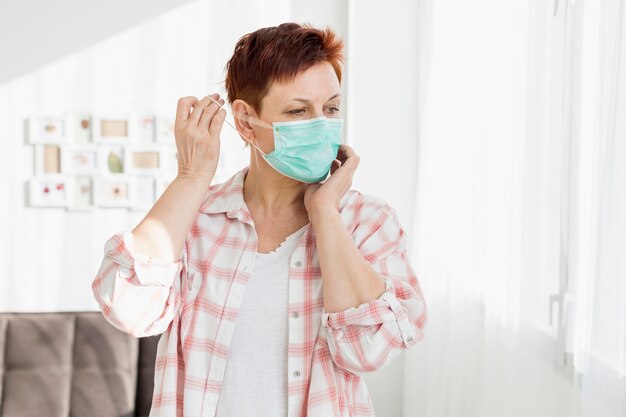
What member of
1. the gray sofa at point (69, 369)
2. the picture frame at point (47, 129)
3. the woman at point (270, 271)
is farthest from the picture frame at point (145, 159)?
the woman at point (270, 271)

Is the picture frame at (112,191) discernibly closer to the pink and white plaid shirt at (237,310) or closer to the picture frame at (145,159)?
the picture frame at (145,159)

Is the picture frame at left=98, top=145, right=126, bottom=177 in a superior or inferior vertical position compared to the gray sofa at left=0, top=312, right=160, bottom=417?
superior

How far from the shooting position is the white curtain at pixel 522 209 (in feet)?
4.67

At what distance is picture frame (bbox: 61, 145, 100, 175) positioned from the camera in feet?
10.4

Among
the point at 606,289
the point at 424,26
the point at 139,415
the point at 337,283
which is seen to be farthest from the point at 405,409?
the point at 337,283

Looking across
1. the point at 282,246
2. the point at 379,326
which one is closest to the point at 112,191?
the point at 282,246

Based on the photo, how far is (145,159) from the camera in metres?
3.21

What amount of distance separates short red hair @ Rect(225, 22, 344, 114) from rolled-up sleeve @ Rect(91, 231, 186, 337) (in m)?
0.35

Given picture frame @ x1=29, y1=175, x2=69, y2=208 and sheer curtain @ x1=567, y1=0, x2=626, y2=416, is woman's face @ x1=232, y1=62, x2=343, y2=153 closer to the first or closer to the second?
sheer curtain @ x1=567, y1=0, x2=626, y2=416

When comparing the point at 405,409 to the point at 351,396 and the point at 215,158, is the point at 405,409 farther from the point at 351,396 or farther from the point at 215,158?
the point at 215,158

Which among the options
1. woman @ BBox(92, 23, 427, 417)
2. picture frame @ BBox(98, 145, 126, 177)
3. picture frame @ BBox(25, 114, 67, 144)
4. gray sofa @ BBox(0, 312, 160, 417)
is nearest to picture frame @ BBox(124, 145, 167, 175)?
picture frame @ BBox(98, 145, 126, 177)

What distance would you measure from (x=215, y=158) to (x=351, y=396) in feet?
1.59

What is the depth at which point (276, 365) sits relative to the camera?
128 cm

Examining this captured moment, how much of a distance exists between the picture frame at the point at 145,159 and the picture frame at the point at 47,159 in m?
0.28
